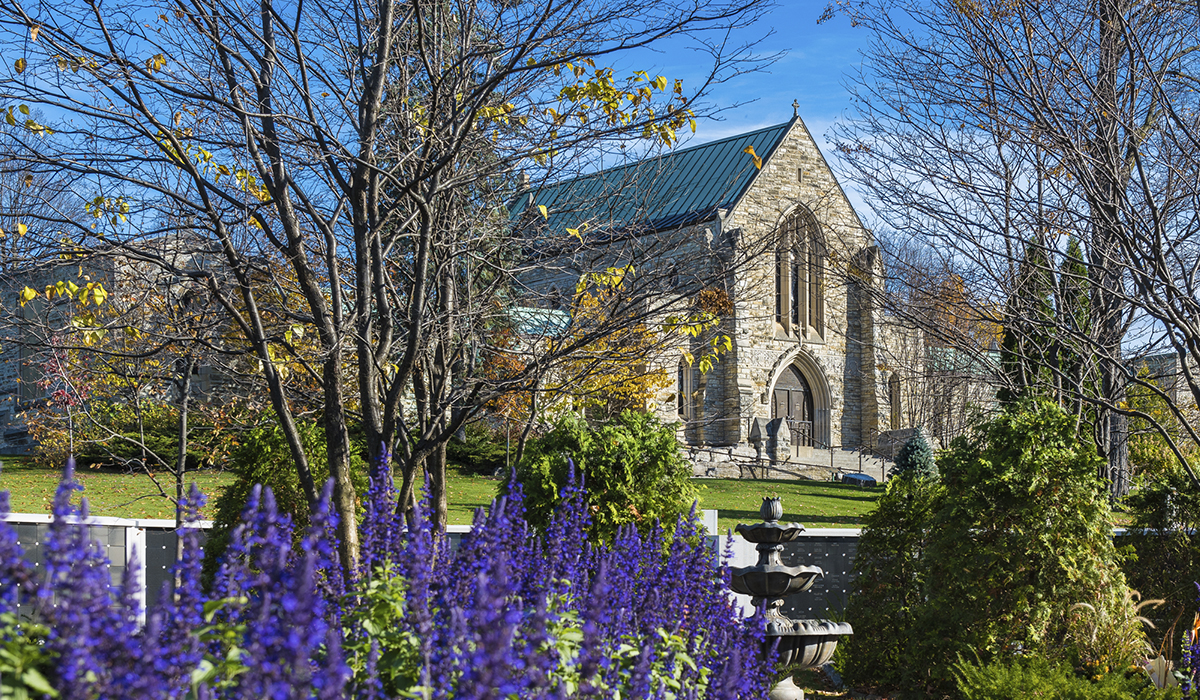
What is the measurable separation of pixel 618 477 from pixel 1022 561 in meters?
3.12

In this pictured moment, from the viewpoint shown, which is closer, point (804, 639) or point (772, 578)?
point (804, 639)

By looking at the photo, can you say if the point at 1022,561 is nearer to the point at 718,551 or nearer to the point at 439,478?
the point at 718,551

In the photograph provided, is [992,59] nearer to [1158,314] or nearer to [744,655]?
[1158,314]

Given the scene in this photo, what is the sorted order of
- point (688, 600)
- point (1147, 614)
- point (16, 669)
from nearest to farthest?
1. point (16, 669)
2. point (688, 600)
3. point (1147, 614)

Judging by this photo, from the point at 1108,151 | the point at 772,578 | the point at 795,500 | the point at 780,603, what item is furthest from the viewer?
the point at 795,500

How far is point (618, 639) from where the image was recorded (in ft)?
10.6

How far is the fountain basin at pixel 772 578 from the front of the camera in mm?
7047

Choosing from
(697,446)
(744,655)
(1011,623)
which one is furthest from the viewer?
(697,446)

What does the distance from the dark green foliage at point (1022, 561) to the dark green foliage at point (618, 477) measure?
2.08 meters

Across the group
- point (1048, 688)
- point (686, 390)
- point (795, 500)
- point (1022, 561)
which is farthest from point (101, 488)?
point (686, 390)

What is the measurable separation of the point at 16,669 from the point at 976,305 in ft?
26.3

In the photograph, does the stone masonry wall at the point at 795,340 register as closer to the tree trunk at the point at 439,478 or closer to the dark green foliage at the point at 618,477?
the dark green foliage at the point at 618,477

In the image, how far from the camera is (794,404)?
35.3m

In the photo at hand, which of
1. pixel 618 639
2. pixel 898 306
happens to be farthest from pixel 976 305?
pixel 618 639
